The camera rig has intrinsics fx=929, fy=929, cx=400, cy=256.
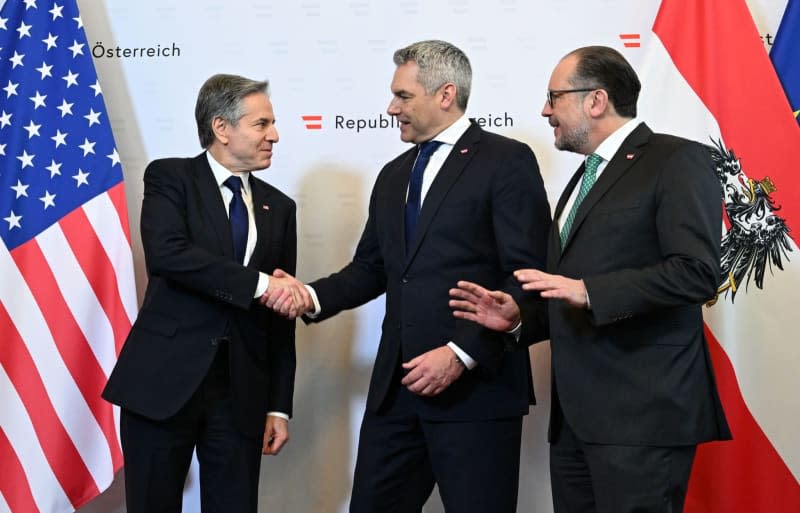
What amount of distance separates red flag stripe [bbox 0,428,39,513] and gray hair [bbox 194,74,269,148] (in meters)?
1.39

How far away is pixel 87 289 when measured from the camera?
140 inches

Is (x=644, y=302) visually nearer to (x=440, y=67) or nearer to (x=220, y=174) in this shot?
(x=440, y=67)

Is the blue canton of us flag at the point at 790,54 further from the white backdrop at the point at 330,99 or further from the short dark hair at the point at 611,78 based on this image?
A: the short dark hair at the point at 611,78

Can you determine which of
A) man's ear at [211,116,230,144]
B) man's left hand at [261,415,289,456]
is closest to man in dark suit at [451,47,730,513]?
man's left hand at [261,415,289,456]

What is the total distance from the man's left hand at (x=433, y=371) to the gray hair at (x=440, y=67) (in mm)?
835

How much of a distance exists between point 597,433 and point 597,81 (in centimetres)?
95

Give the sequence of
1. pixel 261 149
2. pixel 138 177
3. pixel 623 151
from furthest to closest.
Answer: pixel 138 177, pixel 261 149, pixel 623 151

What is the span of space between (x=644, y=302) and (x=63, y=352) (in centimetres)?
230

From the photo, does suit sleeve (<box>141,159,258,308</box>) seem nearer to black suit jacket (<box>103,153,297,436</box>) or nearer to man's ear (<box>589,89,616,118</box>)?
black suit jacket (<box>103,153,297,436</box>)

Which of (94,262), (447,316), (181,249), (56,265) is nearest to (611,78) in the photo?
(447,316)

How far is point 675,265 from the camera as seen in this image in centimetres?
217

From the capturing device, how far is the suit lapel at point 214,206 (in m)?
2.94

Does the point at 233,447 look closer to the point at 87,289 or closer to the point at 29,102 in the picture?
the point at 87,289

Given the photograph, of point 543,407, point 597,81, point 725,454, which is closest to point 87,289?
point 543,407
